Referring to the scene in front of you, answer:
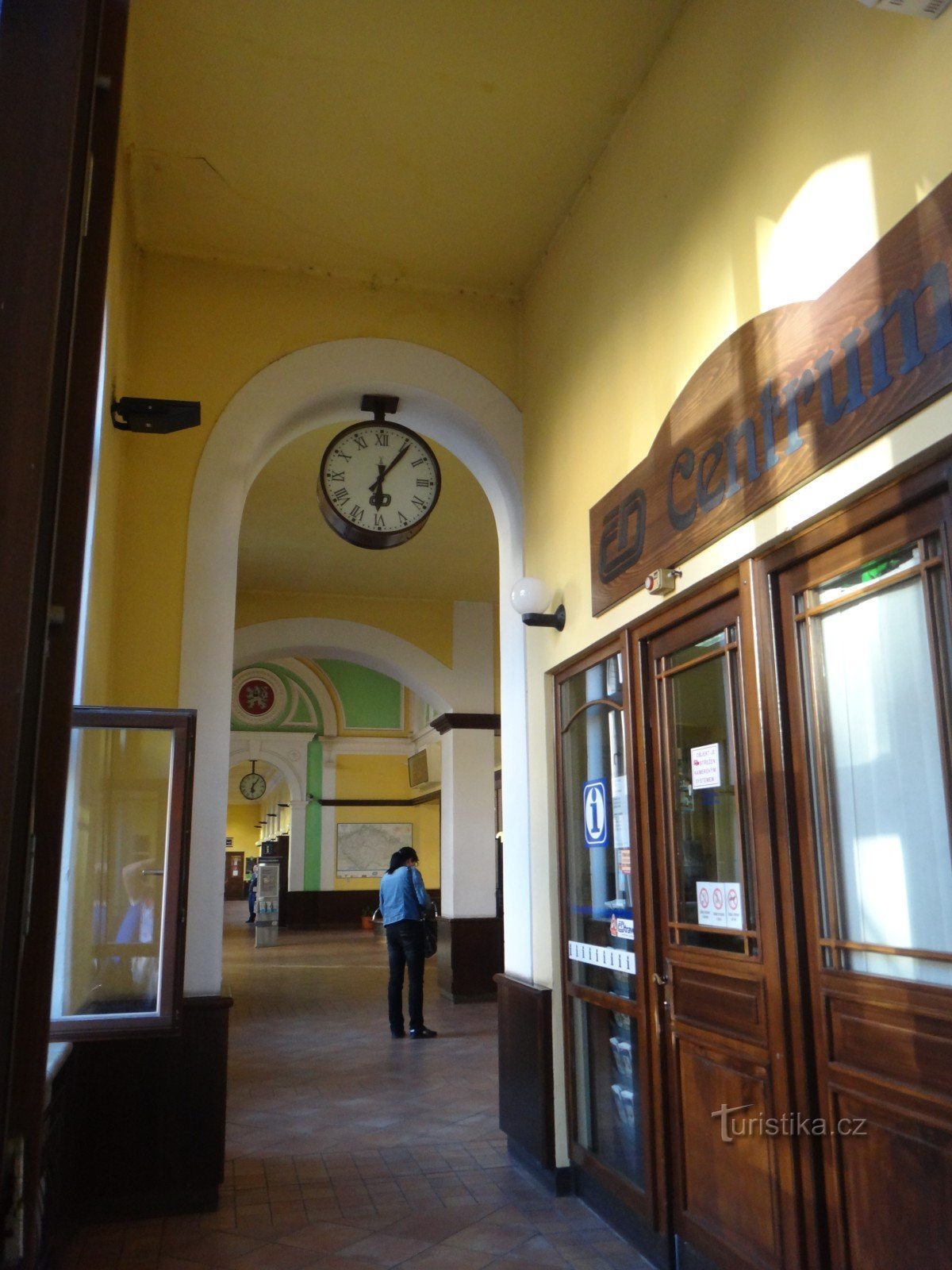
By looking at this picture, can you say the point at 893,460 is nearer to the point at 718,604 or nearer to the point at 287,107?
the point at 718,604

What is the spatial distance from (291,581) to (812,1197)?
851 centimetres

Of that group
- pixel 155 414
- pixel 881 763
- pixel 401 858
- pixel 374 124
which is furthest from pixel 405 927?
pixel 881 763

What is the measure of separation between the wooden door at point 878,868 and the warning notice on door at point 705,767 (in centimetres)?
43

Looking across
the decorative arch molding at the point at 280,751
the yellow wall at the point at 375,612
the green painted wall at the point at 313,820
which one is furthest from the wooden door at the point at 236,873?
the yellow wall at the point at 375,612

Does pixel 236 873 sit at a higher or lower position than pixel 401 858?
lower

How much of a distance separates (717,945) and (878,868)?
2.66ft

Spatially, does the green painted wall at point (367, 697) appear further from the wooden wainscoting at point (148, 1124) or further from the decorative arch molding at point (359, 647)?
the wooden wainscoting at point (148, 1124)

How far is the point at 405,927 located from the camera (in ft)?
24.6

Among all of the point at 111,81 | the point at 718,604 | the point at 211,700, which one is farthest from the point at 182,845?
the point at 111,81

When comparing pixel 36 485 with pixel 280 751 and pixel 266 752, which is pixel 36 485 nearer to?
pixel 266 752

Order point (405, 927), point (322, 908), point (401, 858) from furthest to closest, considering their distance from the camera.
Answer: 1. point (322, 908)
2. point (401, 858)
3. point (405, 927)

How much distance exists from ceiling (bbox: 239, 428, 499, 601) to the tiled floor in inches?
151

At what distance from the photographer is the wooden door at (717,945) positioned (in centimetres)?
279

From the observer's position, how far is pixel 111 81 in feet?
3.24
